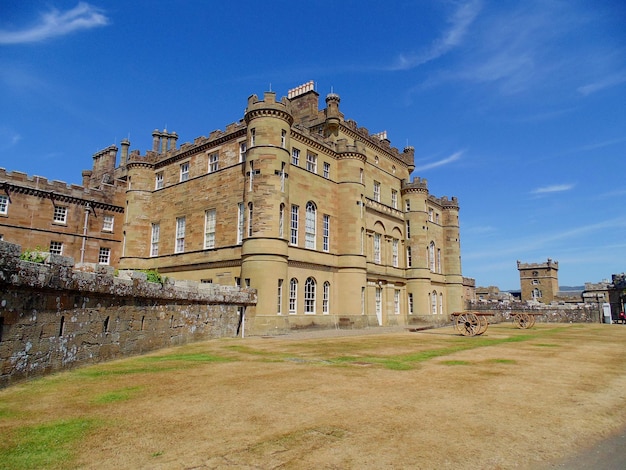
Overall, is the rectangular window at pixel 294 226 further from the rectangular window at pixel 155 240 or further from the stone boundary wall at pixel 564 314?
the stone boundary wall at pixel 564 314

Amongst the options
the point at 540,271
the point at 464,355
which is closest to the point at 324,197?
the point at 464,355

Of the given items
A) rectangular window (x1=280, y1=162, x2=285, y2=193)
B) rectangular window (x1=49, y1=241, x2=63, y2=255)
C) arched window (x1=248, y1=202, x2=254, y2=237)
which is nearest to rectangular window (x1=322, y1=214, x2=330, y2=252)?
rectangular window (x1=280, y1=162, x2=285, y2=193)

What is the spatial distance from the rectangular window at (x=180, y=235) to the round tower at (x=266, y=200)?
8.20 metres

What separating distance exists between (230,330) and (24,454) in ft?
53.8

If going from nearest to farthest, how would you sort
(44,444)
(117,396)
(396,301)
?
(44,444), (117,396), (396,301)

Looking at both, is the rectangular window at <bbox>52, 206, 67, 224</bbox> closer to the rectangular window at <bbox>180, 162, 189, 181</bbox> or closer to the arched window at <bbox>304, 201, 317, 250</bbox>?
the rectangular window at <bbox>180, 162, 189, 181</bbox>

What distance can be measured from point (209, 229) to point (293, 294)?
798cm

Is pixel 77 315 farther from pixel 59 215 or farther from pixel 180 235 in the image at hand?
pixel 59 215

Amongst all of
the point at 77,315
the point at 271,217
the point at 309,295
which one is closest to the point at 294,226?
the point at 271,217

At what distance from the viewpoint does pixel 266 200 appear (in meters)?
25.3

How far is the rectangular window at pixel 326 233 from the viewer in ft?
99.0

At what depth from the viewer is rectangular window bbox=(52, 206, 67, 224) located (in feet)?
109

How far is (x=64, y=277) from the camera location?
31.7ft

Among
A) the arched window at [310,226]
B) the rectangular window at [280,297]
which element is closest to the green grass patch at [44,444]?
the rectangular window at [280,297]
